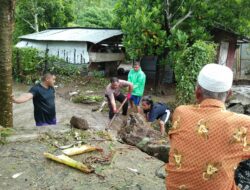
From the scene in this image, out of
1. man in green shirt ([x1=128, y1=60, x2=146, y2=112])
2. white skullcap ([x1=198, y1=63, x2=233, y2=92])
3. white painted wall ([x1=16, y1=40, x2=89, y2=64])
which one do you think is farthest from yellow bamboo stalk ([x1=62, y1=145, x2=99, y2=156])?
white painted wall ([x1=16, y1=40, x2=89, y2=64])

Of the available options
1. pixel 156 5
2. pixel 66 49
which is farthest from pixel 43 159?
pixel 66 49

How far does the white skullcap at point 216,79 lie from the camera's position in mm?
2561

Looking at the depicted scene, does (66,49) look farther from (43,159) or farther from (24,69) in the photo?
(43,159)

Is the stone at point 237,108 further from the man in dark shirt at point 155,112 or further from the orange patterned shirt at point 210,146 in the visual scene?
the orange patterned shirt at point 210,146

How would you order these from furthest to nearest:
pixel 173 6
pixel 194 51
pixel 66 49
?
pixel 66 49 → pixel 173 6 → pixel 194 51

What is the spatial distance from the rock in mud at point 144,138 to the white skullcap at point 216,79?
2.38m

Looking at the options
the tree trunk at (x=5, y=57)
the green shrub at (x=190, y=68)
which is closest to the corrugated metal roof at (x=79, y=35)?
the green shrub at (x=190, y=68)

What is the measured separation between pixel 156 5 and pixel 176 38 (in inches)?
74.2

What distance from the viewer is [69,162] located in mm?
4484

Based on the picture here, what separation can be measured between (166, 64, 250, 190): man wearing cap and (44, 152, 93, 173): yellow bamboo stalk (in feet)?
6.12

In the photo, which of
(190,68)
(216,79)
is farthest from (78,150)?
(190,68)

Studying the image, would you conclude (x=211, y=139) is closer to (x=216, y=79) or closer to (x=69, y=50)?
(x=216, y=79)

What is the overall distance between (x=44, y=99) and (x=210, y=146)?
4.54 m

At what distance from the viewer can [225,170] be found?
2533 mm
